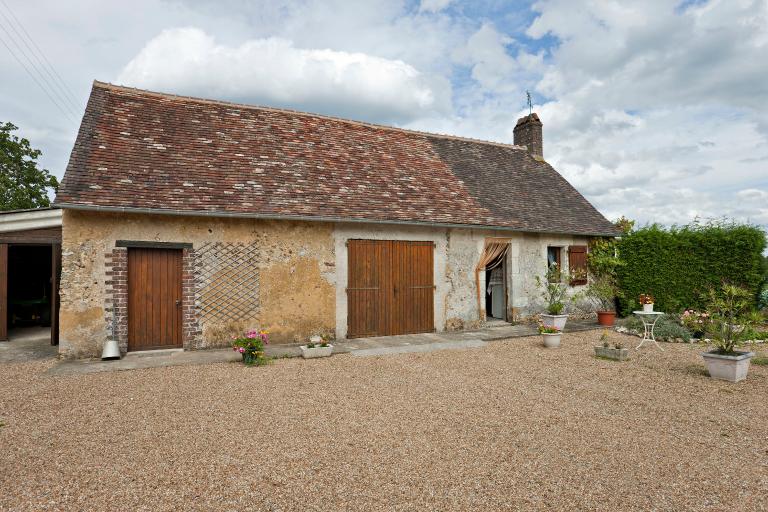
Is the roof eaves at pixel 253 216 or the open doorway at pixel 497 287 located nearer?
the roof eaves at pixel 253 216

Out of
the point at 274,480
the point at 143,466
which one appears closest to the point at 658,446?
the point at 274,480

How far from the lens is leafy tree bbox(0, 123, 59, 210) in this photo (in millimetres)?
23266

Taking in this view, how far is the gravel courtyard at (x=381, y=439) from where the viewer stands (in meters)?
3.14

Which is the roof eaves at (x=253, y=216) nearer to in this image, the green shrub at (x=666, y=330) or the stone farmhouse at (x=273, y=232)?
the stone farmhouse at (x=273, y=232)

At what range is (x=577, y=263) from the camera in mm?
12516

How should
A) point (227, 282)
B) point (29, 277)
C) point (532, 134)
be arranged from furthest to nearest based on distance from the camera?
point (532, 134) < point (29, 277) < point (227, 282)

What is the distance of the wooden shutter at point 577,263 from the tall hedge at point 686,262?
3.97ft

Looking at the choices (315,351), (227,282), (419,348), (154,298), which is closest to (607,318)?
(419,348)

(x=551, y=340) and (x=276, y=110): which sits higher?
(x=276, y=110)

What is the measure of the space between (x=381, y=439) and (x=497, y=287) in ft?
28.5

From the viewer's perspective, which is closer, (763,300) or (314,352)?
(314,352)

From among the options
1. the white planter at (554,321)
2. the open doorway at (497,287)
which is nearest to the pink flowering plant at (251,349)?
the open doorway at (497,287)

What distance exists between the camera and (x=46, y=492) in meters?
3.18

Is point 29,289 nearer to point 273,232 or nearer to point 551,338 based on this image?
point 273,232
